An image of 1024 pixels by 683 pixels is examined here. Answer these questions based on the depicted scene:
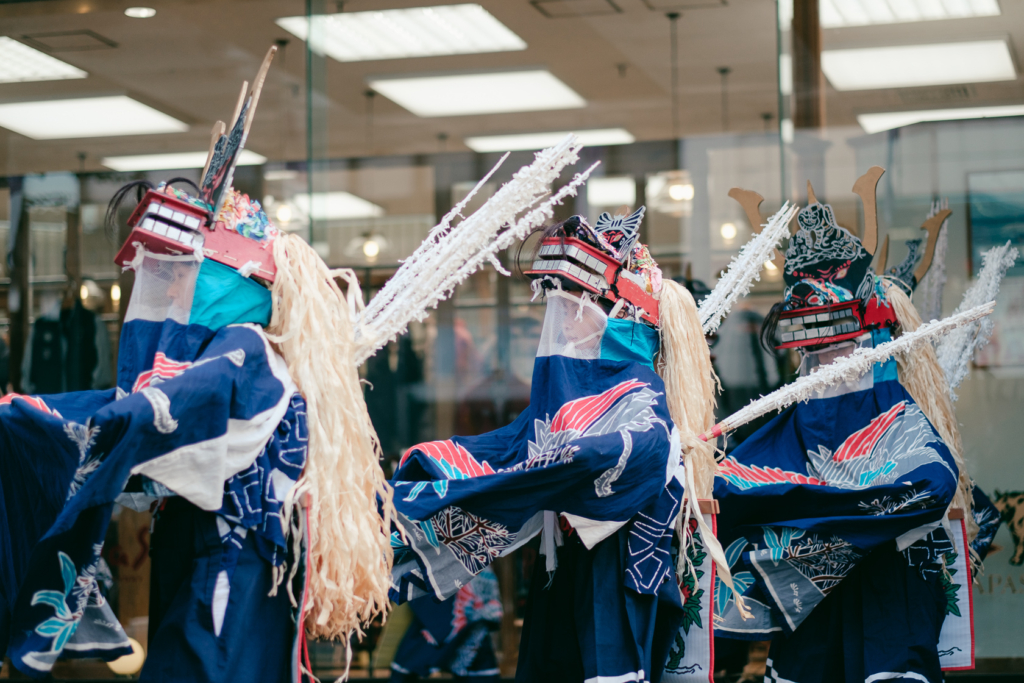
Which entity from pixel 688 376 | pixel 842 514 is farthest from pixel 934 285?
pixel 688 376

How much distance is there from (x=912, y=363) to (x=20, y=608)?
263 centimetres

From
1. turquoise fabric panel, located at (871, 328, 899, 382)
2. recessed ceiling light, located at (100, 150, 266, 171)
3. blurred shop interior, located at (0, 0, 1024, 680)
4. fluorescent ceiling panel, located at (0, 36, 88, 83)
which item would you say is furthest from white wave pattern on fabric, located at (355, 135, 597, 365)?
fluorescent ceiling panel, located at (0, 36, 88, 83)

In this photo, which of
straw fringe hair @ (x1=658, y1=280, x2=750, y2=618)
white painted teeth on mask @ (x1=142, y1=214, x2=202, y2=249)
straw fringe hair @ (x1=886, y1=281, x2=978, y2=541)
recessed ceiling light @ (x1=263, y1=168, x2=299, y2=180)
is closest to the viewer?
white painted teeth on mask @ (x1=142, y1=214, x2=202, y2=249)

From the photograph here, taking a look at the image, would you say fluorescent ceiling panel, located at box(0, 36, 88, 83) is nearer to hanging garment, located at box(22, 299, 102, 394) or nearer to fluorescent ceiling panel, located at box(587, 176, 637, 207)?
hanging garment, located at box(22, 299, 102, 394)

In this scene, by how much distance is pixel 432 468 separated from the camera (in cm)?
275

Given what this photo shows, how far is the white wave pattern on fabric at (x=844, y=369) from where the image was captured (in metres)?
2.96

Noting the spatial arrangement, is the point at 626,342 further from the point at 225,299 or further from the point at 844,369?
the point at 225,299

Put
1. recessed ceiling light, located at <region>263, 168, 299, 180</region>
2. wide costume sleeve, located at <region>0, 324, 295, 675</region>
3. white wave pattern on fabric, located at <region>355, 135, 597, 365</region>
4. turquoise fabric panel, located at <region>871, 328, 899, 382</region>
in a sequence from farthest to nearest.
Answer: recessed ceiling light, located at <region>263, 168, 299, 180</region> → turquoise fabric panel, located at <region>871, 328, 899, 382</region> → white wave pattern on fabric, located at <region>355, 135, 597, 365</region> → wide costume sleeve, located at <region>0, 324, 295, 675</region>

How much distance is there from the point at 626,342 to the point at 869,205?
1.41 meters

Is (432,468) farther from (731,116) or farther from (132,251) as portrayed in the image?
(731,116)

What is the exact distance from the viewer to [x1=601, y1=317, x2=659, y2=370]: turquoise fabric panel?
2.80 m

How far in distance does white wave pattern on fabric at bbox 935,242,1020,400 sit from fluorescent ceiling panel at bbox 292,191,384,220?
2.39 metres

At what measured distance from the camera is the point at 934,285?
4059mm

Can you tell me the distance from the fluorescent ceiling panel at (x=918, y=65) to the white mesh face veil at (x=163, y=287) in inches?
119
